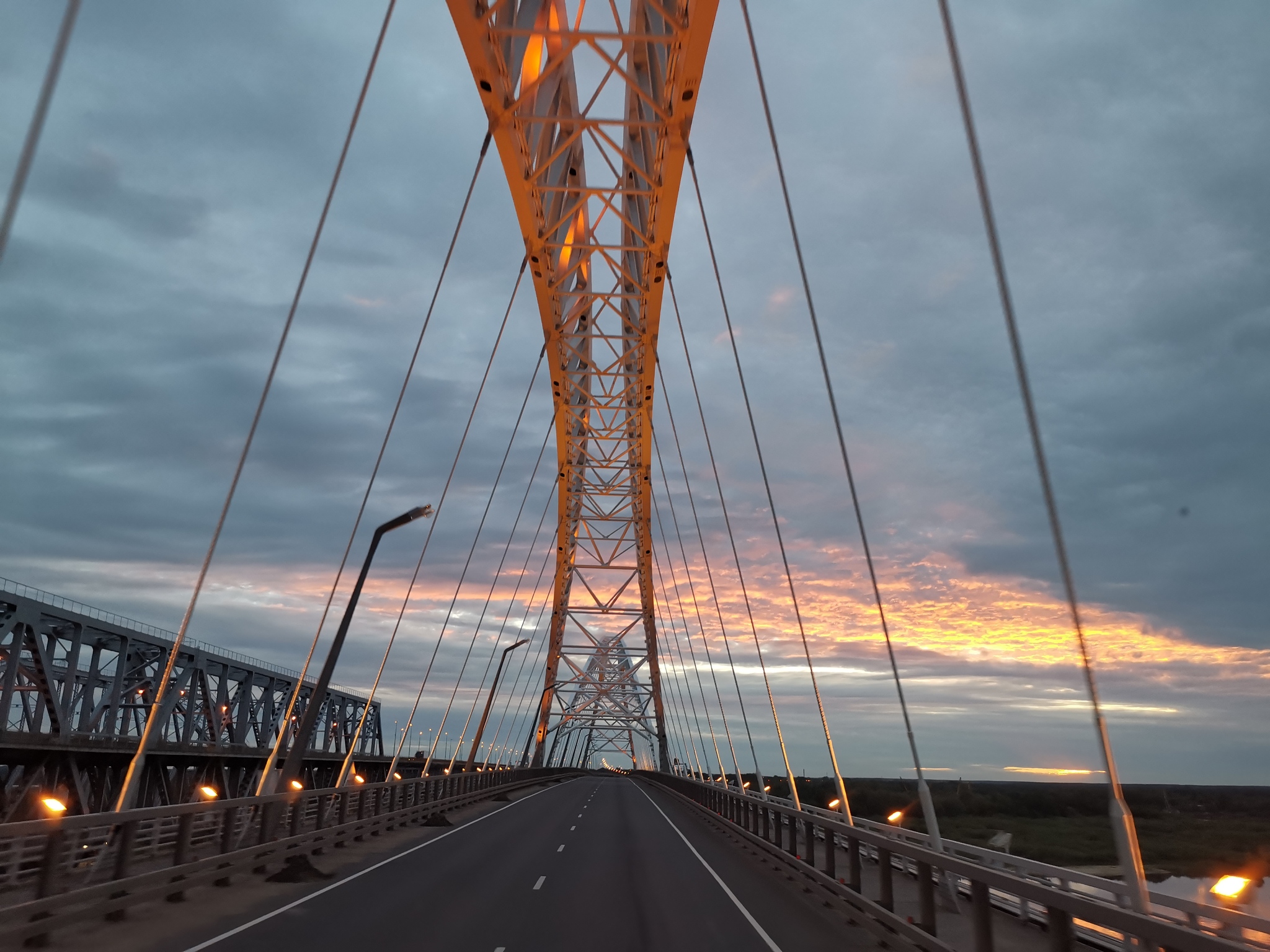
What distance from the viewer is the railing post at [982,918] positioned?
8.29 m

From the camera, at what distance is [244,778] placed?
65.9m

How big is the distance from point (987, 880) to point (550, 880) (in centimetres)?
947

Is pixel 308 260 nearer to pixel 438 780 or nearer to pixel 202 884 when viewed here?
pixel 202 884

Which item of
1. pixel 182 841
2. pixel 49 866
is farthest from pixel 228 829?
pixel 49 866

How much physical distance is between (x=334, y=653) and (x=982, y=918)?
1438 cm

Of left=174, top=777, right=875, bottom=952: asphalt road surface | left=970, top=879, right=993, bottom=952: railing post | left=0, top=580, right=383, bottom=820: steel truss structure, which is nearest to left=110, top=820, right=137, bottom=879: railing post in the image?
left=174, top=777, right=875, bottom=952: asphalt road surface

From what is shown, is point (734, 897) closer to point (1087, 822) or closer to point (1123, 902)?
point (1123, 902)

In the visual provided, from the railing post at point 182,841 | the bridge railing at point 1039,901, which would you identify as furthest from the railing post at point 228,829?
the bridge railing at point 1039,901

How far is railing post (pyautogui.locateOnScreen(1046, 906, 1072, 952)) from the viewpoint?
712 centimetres

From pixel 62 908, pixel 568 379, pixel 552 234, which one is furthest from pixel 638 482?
pixel 62 908

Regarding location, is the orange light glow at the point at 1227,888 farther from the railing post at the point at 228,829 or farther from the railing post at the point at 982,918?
the railing post at the point at 228,829

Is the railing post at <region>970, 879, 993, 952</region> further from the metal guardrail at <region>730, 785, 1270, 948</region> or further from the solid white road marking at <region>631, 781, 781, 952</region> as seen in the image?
the solid white road marking at <region>631, 781, 781, 952</region>

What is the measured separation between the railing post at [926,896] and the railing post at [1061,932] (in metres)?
3.07

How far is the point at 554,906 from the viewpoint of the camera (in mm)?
13297
